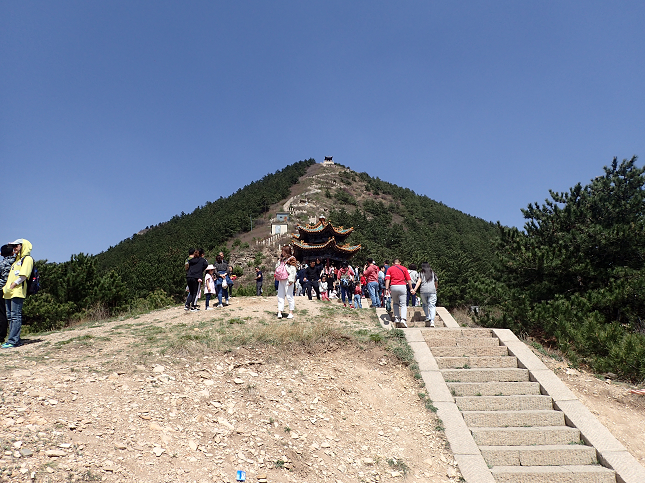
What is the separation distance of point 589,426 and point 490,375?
1.58 meters

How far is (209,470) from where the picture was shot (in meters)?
3.90

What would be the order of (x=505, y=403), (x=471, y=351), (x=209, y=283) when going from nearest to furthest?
(x=505, y=403) < (x=471, y=351) < (x=209, y=283)

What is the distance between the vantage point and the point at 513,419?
19.0 ft

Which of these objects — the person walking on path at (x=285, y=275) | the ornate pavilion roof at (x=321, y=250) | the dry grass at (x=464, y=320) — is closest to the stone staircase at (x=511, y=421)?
the person walking on path at (x=285, y=275)

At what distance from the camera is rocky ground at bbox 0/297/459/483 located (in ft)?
12.4

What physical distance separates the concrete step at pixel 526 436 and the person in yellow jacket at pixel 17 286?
24.5ft

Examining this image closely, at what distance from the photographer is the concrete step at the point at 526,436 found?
538 cm

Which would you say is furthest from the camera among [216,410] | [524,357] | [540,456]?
[524,357]

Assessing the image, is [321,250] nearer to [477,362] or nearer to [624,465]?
[477,362]

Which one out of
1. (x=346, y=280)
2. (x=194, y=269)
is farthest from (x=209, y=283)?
(x=346, y=280)

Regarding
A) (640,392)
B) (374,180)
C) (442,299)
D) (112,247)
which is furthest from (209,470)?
(374,180)

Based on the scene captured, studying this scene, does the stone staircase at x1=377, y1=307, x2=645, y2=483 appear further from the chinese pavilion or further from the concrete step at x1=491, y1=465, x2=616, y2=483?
the chinese pavilion

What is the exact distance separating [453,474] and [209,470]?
2965mm

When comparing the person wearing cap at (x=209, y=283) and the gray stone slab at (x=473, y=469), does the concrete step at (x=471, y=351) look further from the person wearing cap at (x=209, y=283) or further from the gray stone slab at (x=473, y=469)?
the person wearing cap at (x=209, y=283)
